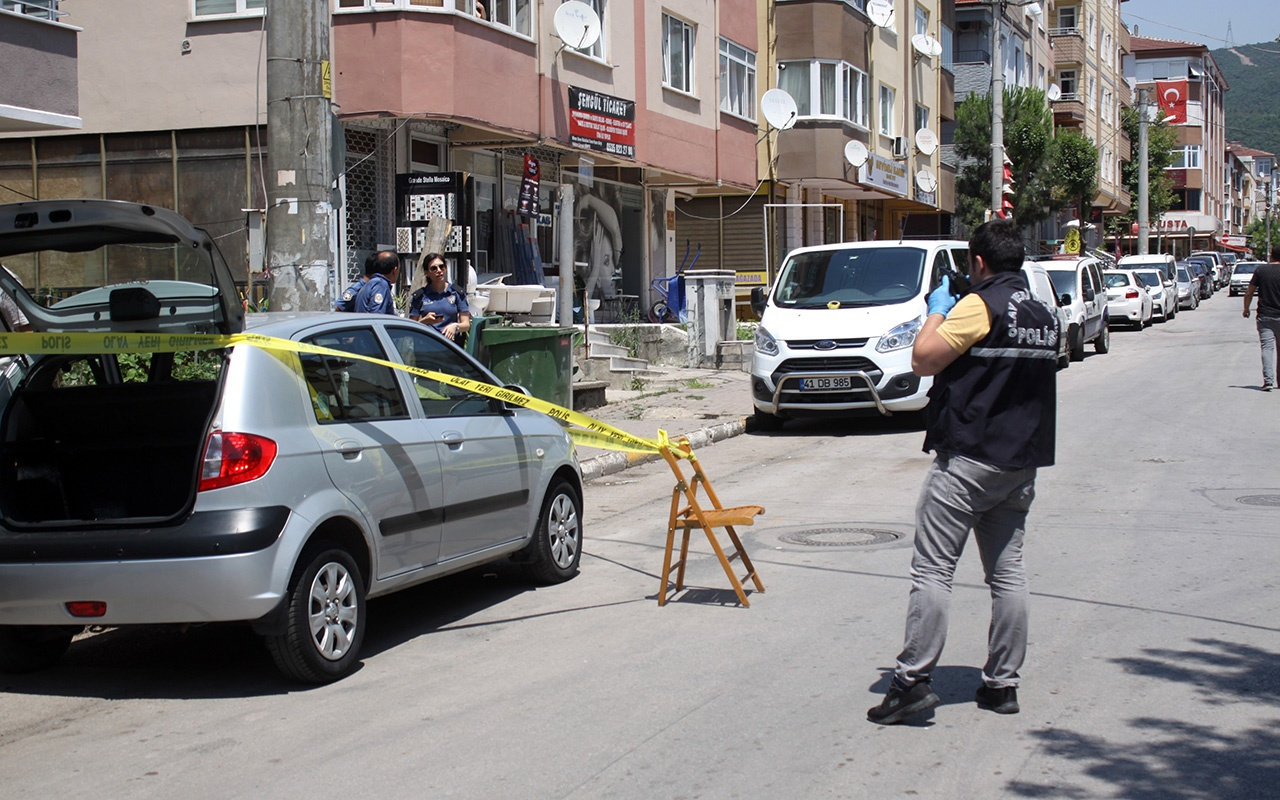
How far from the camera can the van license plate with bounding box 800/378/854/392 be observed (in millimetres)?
14242

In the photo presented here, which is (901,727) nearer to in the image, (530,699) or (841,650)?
(841,650)

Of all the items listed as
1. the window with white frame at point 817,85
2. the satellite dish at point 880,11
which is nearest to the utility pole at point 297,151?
the window with white frame at point 817,85

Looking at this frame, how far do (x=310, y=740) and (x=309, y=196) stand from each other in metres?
4.74

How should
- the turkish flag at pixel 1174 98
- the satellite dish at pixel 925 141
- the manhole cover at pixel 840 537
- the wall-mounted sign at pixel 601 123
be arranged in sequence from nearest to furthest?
the manhole cover at pixel 840 537
the wall-mounted sign at pixel 601 123
the satellite dish at pixel 925 141
the turkish flag at pixel 1174 98

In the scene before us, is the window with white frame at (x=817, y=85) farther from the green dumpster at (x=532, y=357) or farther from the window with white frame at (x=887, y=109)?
the green dumpster at (x=532, y=357)

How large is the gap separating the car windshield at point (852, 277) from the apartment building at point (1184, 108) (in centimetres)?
8779

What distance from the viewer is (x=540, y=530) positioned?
7.63m

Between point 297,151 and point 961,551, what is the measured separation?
568 centimetres

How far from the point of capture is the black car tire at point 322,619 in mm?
5621

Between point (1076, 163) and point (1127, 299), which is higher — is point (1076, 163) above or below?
above

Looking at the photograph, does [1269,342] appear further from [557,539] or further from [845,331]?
[557,539]

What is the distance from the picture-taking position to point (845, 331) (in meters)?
14.4

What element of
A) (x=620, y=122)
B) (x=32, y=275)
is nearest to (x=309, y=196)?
(x=32, y=275)

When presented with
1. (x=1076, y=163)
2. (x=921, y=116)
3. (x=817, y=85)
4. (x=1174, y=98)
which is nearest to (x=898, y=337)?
(x=817, y=85)
